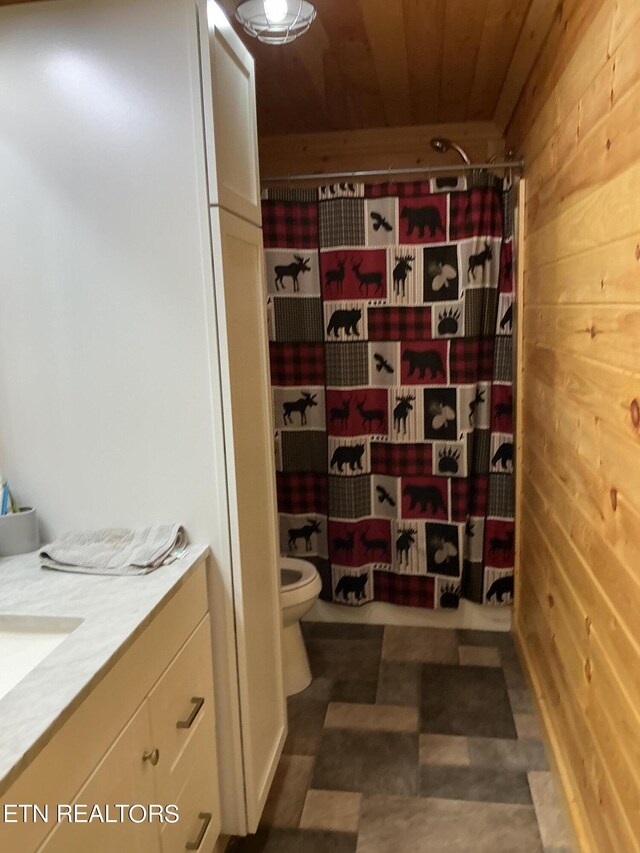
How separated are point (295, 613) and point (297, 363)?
998mm

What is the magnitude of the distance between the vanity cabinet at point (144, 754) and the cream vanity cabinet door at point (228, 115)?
0.86 meters

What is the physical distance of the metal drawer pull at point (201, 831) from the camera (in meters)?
1.47

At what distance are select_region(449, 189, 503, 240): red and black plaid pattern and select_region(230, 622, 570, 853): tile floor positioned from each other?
5.37ft

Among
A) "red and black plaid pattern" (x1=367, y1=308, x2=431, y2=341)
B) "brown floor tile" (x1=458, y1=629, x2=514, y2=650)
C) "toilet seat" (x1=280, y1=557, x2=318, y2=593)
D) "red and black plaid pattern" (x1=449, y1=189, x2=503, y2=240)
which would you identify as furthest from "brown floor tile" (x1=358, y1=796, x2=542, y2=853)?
"red and black plaid pattern" (x1=449, y1=189, x2=503, y2=240)

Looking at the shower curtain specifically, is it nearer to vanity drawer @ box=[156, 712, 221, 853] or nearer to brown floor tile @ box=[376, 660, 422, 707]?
brown floor tile @ box=[376, 660, 422, 707]

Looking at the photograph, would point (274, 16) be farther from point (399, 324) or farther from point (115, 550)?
point (115, 550)

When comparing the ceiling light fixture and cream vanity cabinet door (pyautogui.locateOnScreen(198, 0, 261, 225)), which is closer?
cream vanity cabinet door (pyautogui.locateOnScreen(198, 0, 261, 225))

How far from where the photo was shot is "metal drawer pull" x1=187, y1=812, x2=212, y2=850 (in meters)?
1.47

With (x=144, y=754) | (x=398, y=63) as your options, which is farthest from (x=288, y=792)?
(x=398, y=63)

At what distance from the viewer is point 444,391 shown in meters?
2.76

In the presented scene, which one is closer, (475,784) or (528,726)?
(475,784)

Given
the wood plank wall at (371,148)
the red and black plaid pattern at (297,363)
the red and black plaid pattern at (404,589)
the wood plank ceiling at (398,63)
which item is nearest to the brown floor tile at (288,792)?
the red and black plaid pattern at (404,589)

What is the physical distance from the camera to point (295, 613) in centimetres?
243

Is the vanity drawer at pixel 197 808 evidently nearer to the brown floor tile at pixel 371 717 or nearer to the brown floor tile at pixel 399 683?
the brown floor tile at pixel 371 717
